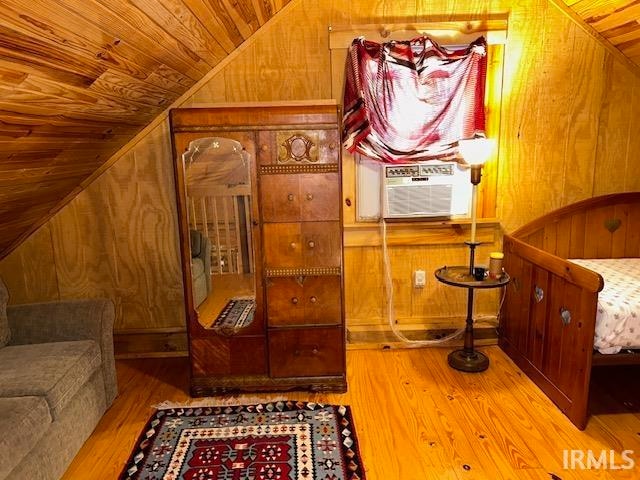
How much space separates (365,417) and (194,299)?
1.06 m

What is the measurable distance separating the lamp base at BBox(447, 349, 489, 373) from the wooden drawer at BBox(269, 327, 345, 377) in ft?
2.39

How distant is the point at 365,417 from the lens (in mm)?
2230

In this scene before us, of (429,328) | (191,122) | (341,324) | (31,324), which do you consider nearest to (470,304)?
(429,328)

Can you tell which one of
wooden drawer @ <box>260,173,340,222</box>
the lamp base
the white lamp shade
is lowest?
the lamp base

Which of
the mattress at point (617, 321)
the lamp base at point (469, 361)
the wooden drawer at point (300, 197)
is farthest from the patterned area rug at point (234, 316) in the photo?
the mattress at point (617, 321)

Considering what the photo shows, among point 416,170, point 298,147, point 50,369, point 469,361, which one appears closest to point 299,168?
point 298,147

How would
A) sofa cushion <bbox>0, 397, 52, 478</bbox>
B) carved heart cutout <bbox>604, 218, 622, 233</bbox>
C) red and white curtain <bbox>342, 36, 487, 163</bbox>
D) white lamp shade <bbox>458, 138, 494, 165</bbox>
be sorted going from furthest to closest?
carved heart cutout <bbox>604, 218, 622, 233</bbox>, red and white curtain <bbox>342, 36, 487, 163</bbox>, white lamp shade <bbox>458, 138, 494, 165</bbox>, sofa cushion <bbox>0, 397, 52, 478</bbox>

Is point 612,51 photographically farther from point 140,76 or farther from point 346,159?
point 140,76

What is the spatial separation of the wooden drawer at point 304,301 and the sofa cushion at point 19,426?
1062 mm

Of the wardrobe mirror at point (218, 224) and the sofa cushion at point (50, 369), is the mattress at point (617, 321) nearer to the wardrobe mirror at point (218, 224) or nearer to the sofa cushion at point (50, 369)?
the wardrobe mirror at point (218, 224)

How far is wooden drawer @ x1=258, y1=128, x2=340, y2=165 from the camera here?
7.19ft

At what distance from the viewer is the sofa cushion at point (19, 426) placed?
1.48 meters
